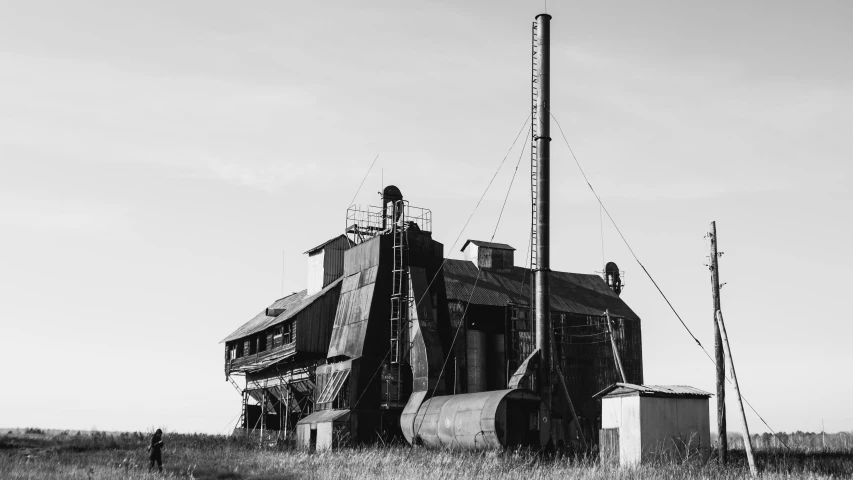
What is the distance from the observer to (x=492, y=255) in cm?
5225

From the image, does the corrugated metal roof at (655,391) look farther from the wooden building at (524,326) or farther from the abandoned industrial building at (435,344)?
the wooden building at (524,326)

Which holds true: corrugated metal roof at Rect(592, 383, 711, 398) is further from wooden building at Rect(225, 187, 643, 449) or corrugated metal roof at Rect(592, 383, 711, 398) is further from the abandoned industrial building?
wooden building at Rect(225, 187, 643, 449)

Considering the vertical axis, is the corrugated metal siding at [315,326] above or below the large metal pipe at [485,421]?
above

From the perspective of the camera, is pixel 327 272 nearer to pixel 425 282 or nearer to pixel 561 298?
pixel 425 282

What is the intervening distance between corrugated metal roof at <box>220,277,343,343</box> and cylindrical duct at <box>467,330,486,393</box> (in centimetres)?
798

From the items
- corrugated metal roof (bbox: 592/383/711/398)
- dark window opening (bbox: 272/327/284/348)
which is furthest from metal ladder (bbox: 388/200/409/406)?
corrugated metal roof (bbox: 592/383/711/398)

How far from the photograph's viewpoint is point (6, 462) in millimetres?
28219

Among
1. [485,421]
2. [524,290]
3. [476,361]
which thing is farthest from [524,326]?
[485,421]

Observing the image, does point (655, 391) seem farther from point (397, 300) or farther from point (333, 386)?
point (333, 386)

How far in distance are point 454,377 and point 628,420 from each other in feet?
43.1

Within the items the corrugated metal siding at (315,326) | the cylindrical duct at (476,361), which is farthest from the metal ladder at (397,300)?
the cylindrical duct at (476,361)

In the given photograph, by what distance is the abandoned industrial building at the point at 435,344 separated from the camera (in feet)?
105

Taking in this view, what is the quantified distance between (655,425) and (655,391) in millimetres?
1012

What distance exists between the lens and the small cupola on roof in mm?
52031
